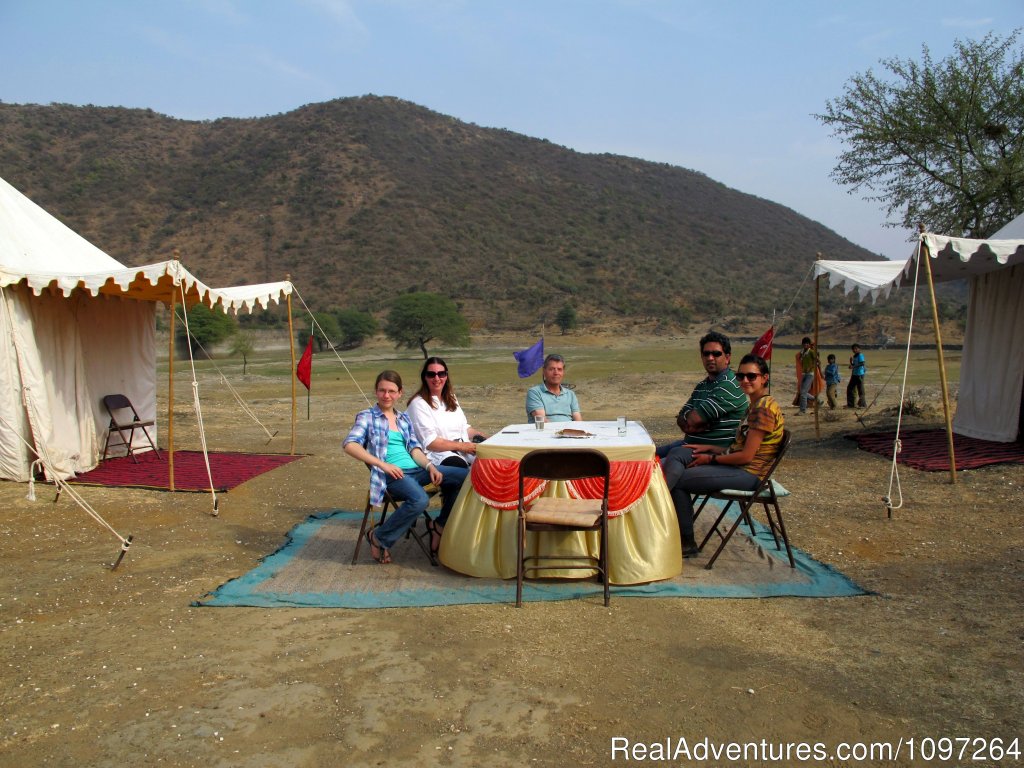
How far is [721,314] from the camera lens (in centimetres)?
5353

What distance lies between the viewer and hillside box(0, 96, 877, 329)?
178 feet

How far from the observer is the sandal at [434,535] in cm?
519

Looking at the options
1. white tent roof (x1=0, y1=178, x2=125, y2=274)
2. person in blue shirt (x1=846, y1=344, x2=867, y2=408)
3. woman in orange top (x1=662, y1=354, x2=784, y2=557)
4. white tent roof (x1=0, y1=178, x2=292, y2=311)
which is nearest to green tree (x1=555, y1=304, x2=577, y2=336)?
person in blue shirt (x1=846, y1=344, x2=867, y2=408)

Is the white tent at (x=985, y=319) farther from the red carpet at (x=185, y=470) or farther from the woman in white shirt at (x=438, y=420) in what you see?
the red carpet at (x=185, y=470)

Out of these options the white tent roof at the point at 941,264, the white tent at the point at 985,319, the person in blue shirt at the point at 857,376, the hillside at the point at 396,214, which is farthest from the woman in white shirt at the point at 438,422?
the hillside at the point at 396,214

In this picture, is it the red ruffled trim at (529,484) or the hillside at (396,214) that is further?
the hillside at (396,214)

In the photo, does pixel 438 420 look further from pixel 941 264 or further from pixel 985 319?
pixel 985 319

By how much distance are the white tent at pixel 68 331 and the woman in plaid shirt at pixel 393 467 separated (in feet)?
10.7

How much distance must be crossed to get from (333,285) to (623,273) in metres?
21.3

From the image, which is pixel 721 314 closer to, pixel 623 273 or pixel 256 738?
pixel 623 273

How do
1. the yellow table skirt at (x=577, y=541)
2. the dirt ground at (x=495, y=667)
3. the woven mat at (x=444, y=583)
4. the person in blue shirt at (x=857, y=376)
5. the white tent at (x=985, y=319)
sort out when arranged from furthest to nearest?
the person in blue shirt at (x=857, y=376) < the white tent at (x=985, y=319) < the yellow table skirt at (x=577, y=541) < the woven mat at (x=444, y=583) < the dirt ground at (x=495, y=667)

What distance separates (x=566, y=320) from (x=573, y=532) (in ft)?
139

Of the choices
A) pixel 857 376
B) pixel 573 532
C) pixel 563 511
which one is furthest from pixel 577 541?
pixel 857 376

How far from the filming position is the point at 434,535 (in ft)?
17.6
